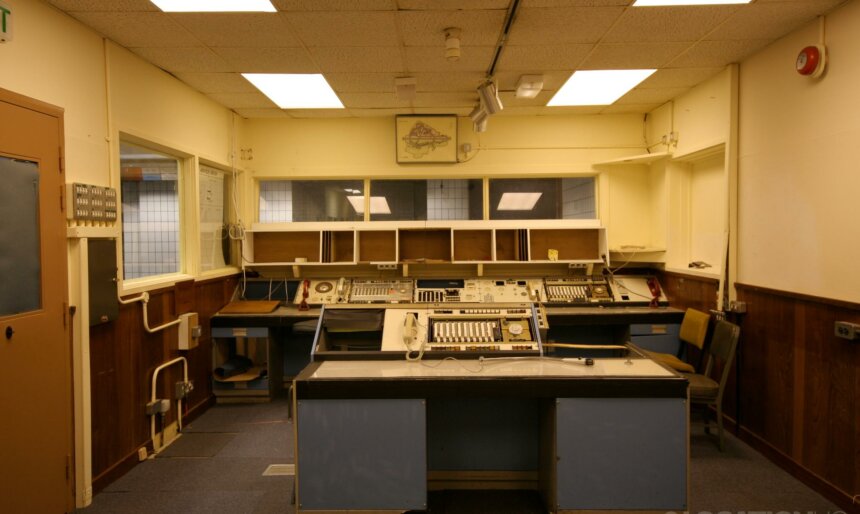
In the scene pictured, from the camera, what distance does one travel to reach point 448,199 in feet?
18.4

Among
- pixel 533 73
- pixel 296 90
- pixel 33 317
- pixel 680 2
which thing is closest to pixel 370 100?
pixel 296 90

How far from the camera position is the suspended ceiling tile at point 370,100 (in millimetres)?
4445

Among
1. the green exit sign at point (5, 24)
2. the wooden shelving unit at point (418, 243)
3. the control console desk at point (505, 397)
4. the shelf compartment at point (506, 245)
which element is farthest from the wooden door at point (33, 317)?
the shelf compartment at point (506, 245)

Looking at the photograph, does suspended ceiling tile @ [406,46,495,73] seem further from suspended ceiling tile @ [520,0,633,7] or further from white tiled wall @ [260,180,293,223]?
white tiled wall @ [260,180,293,223]

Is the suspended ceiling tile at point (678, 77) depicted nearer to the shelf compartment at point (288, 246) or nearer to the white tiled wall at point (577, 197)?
the white tiled wall at point (577, 197)

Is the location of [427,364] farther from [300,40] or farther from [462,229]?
[462,229]

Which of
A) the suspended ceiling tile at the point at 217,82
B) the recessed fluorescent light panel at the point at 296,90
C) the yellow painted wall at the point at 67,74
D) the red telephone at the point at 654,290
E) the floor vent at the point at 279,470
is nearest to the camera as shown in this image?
the yellow painted wall at the point at 67,74

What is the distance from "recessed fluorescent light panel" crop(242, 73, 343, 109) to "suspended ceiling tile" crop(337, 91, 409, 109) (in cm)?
9

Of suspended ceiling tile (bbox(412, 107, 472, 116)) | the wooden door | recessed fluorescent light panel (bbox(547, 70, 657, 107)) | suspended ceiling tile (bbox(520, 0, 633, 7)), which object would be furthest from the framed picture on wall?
the wooden door

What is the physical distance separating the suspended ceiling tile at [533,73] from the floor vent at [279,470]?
334cm

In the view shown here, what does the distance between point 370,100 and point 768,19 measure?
312 cm

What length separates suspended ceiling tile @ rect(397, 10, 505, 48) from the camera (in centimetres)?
286

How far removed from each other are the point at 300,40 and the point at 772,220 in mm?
3483

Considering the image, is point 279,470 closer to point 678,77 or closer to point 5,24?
point 5,24
